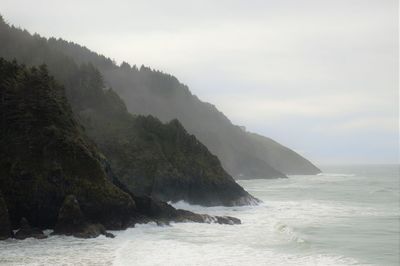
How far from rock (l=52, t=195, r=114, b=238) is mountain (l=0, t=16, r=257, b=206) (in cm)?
1757

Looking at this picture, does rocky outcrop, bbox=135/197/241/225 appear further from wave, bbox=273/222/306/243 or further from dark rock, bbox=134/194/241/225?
wave, bbox=273/222/306/243

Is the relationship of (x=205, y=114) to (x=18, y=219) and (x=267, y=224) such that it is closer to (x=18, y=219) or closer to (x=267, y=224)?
(x=267, y=224)

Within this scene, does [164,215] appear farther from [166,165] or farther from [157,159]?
[157,159]

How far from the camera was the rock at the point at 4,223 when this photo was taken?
29.7 m

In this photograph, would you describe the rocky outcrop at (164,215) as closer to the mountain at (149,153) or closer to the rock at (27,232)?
the mountain at (149,153)

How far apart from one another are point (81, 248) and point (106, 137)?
3219 centimetres

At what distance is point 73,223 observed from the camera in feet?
106

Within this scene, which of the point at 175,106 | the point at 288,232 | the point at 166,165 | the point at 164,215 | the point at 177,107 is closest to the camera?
the point at 288,232

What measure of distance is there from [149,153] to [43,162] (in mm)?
23143

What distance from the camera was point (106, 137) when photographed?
59.2m

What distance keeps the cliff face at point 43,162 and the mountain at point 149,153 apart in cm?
1412

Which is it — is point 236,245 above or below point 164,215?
below

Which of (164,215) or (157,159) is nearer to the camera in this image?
(164,215)

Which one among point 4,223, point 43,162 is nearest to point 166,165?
point 43,162
